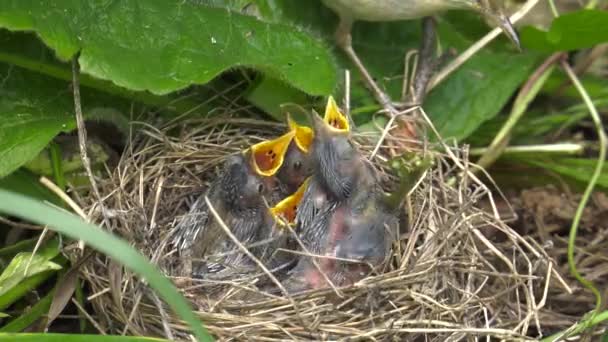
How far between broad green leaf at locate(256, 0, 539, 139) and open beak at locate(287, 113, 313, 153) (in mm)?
286

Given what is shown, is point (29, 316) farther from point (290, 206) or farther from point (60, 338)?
point (290, 206)

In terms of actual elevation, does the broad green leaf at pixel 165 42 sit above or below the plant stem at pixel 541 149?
above

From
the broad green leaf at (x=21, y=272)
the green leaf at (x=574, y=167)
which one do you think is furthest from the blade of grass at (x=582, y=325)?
the broad green leaf at (x=21, y=272)

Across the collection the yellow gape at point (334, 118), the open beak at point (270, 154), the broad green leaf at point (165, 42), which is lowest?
the open beak at point (270, 154)

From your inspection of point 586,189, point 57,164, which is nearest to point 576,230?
point 586,189

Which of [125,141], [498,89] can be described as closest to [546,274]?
[498,89]

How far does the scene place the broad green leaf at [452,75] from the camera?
195 centimetres

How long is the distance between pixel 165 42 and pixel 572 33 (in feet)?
2.88

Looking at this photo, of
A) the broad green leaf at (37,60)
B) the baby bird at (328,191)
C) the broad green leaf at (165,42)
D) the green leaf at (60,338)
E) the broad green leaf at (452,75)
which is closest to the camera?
the green leaf at (60,338)

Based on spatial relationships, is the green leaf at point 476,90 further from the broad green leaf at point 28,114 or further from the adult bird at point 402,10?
the broad green leaf at point 28,114

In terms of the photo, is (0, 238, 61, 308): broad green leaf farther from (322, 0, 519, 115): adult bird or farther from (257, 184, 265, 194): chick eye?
(322, 0, 519, 115): adult bird

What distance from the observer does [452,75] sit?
79.7 inches

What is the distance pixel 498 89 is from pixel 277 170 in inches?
24.7

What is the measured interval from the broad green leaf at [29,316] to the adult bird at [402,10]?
32.5 inches
